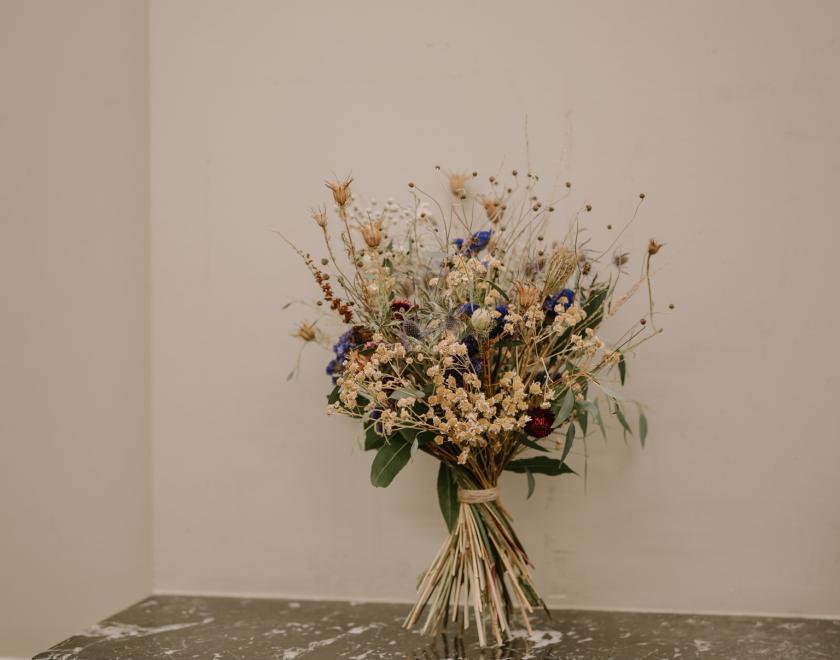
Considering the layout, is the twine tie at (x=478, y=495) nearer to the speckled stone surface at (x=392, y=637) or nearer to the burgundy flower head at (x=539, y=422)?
the burgundy flower head at (x=539, y=422)

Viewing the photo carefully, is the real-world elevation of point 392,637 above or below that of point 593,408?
below

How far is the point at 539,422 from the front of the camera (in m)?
1.39

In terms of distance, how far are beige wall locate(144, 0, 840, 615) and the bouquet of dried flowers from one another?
13cm

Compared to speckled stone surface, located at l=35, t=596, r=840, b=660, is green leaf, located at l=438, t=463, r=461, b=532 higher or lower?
higher

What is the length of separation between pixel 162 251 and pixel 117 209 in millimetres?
140

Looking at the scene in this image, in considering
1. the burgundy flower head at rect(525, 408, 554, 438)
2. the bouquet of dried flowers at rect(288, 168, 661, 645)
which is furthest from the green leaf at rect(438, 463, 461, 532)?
the burgundy flower head at rect(525, 408, 554, 438)

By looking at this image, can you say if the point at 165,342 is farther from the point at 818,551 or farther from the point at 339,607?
the point at 818,551

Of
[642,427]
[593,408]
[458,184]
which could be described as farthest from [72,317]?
[642,427]

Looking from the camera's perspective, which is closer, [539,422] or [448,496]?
[539,422]

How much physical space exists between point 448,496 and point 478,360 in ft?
1.01

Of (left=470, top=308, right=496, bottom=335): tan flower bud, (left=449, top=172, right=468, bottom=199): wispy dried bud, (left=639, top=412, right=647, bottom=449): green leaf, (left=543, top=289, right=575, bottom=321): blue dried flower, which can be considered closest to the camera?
(left=470, top=308, right=496, bottom=335): tan flower bud

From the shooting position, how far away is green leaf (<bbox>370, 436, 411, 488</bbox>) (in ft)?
4.84

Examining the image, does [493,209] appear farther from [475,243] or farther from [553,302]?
[553,302]

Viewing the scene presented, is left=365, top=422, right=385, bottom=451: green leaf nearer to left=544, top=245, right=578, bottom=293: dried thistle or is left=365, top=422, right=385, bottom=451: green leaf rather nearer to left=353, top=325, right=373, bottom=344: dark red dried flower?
left=353, top=325, right=373, bottom=344: dark red dried flower
